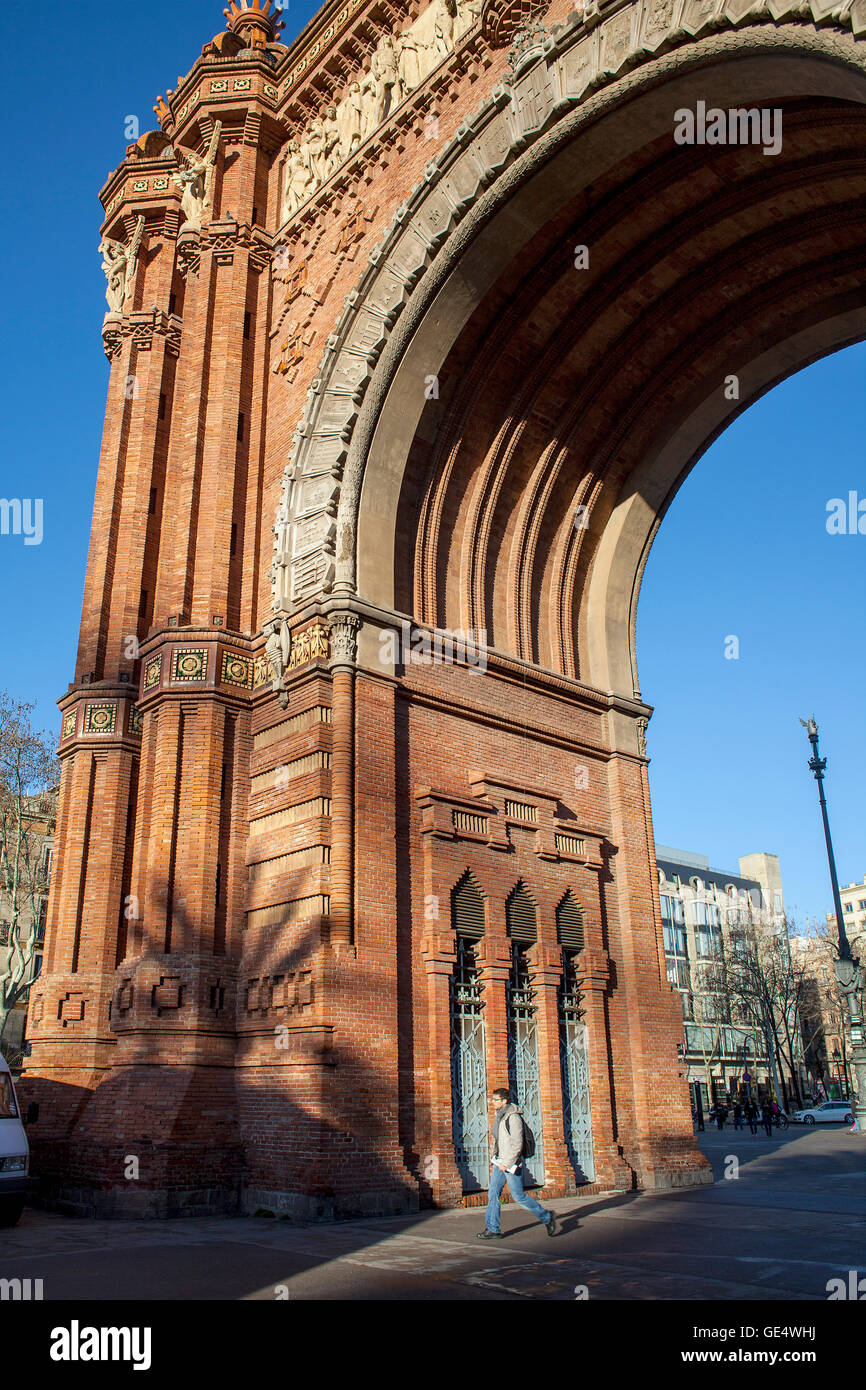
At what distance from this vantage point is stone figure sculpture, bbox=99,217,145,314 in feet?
61.9

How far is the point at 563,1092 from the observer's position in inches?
588

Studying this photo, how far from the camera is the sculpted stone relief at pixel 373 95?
1596cm

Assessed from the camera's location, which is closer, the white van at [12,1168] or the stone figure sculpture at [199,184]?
the white van at [12,1168]

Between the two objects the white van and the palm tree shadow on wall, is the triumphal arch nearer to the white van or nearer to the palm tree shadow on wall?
the palm tree shadow on wall

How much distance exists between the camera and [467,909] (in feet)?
46.7

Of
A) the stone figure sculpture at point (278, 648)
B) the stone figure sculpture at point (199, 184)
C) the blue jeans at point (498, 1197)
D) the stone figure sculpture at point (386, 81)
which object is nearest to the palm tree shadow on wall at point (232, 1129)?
the blue jeans at point (498, 1197)

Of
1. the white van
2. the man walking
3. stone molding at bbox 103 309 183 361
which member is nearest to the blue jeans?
the man walking

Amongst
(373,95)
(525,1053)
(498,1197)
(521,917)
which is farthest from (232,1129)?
(373,95)

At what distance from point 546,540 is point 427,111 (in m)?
6.79

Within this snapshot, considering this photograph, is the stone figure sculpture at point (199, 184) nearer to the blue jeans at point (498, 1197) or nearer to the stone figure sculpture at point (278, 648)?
the stone figure sculpture at point (278, 648)

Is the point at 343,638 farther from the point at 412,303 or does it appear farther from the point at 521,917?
the point at 412,303

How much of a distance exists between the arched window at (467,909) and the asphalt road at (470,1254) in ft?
11.3

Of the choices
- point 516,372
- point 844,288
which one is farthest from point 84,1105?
point 844,288

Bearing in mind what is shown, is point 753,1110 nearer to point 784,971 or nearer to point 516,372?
point 784,971
